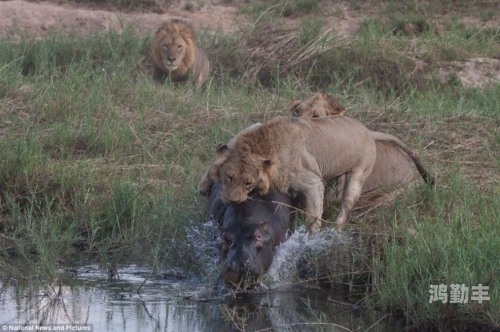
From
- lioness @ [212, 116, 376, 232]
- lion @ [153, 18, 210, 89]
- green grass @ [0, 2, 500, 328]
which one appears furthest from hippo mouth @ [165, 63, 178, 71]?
lioness @ [212, 116, 376, 232]

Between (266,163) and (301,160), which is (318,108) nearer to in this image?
(301,160)

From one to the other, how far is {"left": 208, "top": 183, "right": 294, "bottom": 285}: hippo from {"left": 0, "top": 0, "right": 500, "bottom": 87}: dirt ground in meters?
6.64

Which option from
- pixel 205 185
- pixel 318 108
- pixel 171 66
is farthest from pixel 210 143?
pixel 171 66

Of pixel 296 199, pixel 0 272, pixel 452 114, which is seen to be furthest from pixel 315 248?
pixel 452 114

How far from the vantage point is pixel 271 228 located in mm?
6164

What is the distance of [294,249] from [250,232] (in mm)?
416

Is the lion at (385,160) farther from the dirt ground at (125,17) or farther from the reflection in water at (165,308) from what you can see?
the dirt ground at (125,17)

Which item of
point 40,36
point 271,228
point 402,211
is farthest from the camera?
point 40,36

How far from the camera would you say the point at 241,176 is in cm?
589

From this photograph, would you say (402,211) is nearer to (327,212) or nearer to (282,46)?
(327,212)

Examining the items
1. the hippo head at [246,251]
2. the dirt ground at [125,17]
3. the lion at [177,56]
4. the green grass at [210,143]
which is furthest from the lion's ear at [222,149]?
the dirt ground at [125,17]

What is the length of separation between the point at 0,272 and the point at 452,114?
4399mm

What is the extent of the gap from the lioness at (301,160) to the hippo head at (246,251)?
0.75ft

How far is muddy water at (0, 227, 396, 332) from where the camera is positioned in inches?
224
